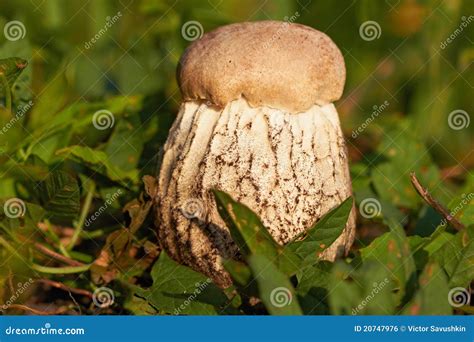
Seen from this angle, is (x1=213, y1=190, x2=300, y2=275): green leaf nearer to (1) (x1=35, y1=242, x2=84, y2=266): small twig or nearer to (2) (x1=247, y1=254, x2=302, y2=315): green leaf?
(2) (x1=247, y1=254, x2=302, y2=315): green leaf

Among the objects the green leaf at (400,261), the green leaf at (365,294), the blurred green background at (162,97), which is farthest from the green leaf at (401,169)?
the green leaf at (365,294)

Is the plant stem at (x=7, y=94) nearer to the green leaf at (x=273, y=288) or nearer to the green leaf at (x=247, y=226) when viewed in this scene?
the green leaf at (x=247, y=226)

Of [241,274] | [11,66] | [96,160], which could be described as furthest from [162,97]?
[241,274]

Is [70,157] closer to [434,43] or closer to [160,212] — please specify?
[160,212]

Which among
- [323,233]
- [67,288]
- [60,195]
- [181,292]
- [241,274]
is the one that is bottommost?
[67,288]

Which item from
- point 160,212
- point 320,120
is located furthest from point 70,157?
point 320,120

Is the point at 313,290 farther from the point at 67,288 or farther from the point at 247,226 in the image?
the point at 67,288
